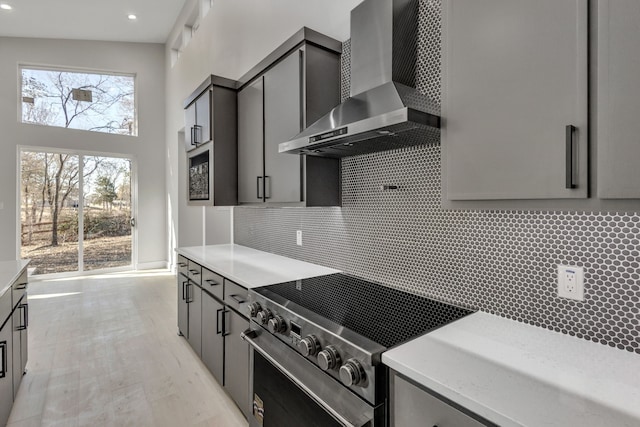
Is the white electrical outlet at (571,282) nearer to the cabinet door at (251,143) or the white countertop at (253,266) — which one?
the white countertop at (253,266)

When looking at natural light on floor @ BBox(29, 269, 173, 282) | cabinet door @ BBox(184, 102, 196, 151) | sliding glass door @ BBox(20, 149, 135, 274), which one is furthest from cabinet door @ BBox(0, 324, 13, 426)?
sliding glass door @ BBox(20, 149, 135, 274)

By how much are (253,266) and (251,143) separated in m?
0.99

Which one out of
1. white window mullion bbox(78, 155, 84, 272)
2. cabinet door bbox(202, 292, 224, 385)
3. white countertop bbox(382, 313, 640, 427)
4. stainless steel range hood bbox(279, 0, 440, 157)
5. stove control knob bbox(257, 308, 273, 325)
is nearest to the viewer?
white countertop bbox(382, 313, 640, 427)

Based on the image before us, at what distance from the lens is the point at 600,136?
819mm

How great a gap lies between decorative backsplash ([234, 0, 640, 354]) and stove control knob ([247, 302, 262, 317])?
2.27 ft

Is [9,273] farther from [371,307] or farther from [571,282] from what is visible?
[571,282]

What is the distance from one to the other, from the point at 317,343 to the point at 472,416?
0.61 m

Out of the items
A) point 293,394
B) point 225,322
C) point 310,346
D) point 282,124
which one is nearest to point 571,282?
point 310,346

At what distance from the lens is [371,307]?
1489 mm

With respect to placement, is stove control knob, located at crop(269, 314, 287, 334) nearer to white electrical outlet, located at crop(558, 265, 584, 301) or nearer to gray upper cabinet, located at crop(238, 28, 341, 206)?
gray upper cabinet, located at crop(238, 28, 341, 206)

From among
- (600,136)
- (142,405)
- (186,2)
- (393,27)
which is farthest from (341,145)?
(186,2)

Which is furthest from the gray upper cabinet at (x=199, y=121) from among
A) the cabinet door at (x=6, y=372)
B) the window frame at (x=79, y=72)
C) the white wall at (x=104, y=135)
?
the window frame at (x=79, y=72)

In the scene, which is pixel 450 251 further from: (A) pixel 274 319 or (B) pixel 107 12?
(B) pixel 107 12

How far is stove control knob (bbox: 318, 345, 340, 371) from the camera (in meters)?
1.18
